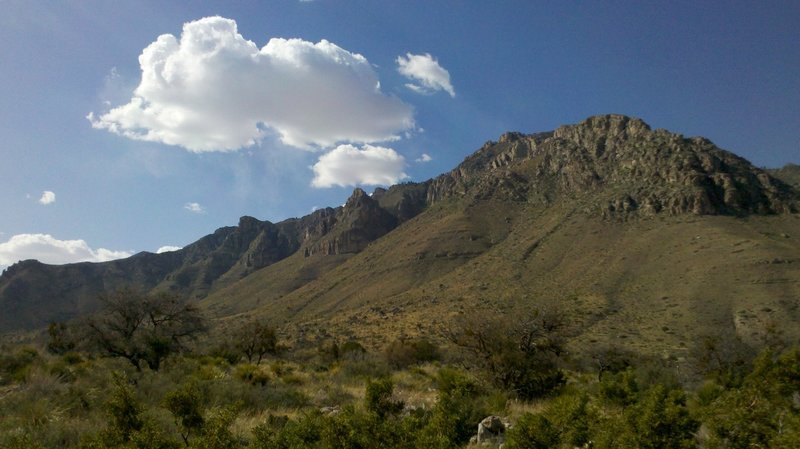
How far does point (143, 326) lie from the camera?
92.5 ft

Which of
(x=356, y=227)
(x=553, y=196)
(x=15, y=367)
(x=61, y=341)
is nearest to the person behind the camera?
(x=15, y=367)

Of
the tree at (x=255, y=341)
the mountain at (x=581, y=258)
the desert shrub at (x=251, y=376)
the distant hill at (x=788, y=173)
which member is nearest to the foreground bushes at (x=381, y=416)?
the desert shrub at (x=251, y=376)

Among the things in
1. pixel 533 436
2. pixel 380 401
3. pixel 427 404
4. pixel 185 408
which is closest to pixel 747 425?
pixel 533 436

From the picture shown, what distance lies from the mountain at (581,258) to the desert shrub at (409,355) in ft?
53.7

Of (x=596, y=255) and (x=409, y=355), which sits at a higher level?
(x=596, y=255)

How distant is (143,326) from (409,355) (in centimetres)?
1727

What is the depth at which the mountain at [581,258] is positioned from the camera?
50.5m

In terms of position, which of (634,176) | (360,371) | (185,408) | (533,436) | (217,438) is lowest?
(360,371)

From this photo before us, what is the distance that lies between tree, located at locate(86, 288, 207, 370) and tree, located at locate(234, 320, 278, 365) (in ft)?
10.9

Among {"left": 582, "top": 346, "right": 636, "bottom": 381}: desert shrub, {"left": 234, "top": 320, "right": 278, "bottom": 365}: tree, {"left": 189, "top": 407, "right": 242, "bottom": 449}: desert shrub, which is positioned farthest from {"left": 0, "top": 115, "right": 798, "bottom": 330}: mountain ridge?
{"left": 189, "top": 407, "right": 242, "bottom": 449}: desert shrub

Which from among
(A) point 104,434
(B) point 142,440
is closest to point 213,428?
(B) point 142,440

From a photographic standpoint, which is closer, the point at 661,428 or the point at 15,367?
the point at 661,428

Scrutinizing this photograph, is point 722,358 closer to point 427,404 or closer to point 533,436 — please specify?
point 427,404

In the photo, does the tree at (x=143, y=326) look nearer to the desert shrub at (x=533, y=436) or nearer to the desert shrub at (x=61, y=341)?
the desert shrub at (x=61, y=341)
